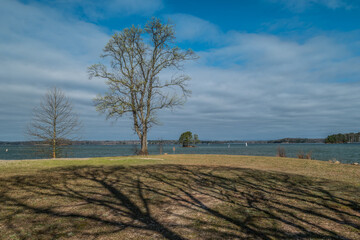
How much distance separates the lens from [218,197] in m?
5.84

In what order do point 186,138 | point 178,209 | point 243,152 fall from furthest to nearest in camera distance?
point 186,138 < point 243,152 < point 178,209

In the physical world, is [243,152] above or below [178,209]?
below

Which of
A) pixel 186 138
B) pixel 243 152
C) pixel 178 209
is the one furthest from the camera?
pixel 186 138

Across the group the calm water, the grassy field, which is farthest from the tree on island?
the grassy field

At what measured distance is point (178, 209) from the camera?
4863 mm

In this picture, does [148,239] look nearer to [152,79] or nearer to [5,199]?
[5,199]

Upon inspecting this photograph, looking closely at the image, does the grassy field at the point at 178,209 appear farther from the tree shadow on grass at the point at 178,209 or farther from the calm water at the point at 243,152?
the calm water at the point at 243,152

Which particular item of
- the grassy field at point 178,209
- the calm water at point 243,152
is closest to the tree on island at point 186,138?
the calm water at point 243,152

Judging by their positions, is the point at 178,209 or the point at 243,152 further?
the point at 243,152

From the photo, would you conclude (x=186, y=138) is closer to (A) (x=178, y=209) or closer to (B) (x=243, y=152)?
(B) (x=243, y=152)

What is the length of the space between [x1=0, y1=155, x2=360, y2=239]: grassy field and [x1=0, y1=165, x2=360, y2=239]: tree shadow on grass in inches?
0.6

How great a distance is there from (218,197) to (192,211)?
4.39ft

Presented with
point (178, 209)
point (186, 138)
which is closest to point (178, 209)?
point (178, 209)

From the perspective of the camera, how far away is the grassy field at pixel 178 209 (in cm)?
366
